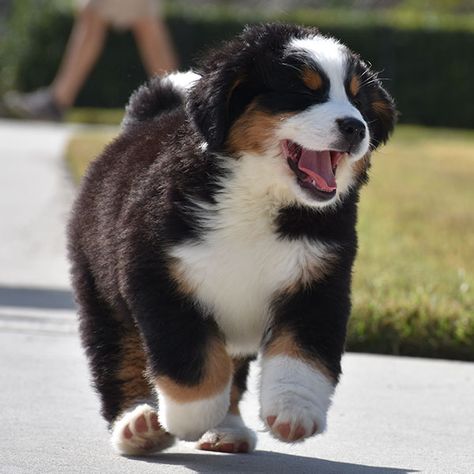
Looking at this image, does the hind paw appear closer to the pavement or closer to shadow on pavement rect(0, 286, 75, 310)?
the pavement

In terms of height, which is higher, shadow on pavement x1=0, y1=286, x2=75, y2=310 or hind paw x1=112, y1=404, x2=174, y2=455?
hind paw x1=112, y1=404, x2=174, y2=455

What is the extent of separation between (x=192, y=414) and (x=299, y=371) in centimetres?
38

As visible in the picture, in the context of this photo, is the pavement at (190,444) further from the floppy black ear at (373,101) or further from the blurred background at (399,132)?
the floppy black ear at (373,101)

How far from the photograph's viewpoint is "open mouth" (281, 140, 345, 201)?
4961 mm

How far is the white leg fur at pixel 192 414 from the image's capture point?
194 inches

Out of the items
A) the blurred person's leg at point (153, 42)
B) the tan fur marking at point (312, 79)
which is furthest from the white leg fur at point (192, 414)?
the blurred person's leg at point (153, 42)

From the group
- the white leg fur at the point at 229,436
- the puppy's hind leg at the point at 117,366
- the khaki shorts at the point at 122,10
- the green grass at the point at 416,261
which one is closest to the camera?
the puppy's hind leg at the point at 117,366

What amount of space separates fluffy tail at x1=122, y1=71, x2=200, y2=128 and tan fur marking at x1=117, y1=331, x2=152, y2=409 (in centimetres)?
97

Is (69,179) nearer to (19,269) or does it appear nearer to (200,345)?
(19,269)

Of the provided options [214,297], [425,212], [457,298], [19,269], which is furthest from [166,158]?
[425,212]

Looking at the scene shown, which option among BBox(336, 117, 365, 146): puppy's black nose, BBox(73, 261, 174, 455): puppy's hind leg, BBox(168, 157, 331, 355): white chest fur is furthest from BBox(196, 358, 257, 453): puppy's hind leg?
BBox(336, 117, 365, 146): puppy's black nose

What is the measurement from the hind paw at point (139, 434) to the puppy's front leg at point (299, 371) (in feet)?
1.59

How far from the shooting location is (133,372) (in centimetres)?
539

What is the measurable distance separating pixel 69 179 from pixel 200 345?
7.63 m
